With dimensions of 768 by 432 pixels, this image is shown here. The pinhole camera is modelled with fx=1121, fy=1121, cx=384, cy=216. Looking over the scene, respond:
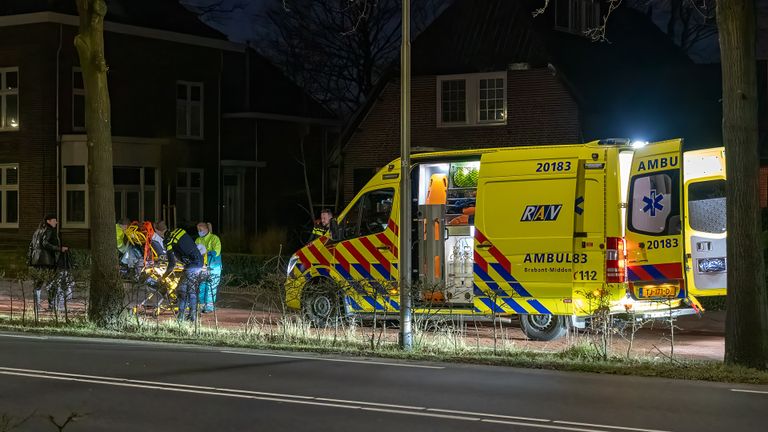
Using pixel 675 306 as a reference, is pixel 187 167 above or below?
above

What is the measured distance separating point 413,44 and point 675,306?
18.5 metres

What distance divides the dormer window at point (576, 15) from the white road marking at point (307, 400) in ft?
73.8

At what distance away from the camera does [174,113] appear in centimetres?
3906

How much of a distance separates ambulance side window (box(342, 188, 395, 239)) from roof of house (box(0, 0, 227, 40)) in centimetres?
2036

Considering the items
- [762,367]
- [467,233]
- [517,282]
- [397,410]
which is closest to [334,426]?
[397,410]

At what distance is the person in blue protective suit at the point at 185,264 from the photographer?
17.8 m

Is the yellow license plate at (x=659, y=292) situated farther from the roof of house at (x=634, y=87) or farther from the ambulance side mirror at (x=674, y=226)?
the roof of house at (x=634, y=87)

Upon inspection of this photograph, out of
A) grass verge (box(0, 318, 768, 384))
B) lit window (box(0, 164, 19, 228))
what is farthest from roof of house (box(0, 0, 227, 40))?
grass verge (box(0, 318, 768, 384))

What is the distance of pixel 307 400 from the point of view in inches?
421

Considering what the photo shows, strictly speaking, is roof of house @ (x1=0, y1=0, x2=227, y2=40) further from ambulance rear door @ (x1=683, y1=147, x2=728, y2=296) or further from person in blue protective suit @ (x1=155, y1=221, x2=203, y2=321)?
ambulance rear door @ (x1=683, y1=147, x2=728, y2=296)

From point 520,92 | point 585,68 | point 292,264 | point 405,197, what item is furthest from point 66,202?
point 405,197

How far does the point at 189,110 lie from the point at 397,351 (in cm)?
2672

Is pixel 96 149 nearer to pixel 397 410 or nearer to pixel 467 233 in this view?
pixel 467 233

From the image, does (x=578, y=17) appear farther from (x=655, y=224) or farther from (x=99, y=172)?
(x=99, y=172)
